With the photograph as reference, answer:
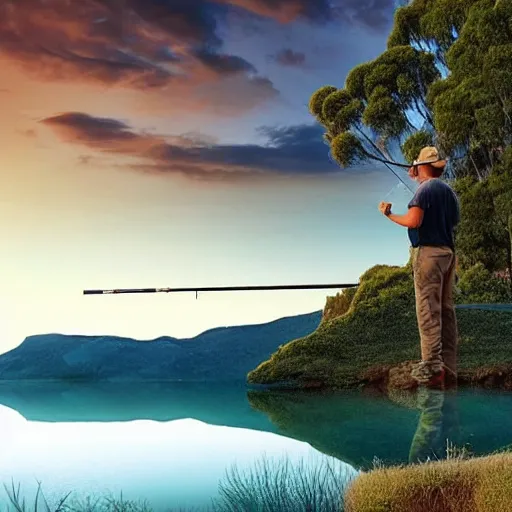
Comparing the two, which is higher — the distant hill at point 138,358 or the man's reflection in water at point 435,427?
the distant hill at point 138,358

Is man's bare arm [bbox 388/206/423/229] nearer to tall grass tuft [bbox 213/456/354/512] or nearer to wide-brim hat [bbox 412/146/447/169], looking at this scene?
wide-brim hat [bbox 412/146/447/169]

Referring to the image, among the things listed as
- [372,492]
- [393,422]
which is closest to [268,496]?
[372,492]

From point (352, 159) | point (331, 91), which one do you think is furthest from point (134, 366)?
point (331, 91)

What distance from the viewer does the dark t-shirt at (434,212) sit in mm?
5543

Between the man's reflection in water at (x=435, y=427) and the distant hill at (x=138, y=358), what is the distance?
925 centimetres

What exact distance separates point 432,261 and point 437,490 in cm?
164

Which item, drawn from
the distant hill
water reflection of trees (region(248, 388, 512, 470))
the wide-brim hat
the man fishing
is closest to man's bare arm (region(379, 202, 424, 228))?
the man fishing

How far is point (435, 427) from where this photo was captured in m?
7.87

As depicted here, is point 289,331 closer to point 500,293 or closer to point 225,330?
point 225,330

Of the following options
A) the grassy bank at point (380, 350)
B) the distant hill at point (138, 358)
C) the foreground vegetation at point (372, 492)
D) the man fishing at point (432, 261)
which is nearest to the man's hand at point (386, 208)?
the man fishing at point (432, 261)

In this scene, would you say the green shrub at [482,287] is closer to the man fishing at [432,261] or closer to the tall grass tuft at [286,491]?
the tall grass tuft at [286,491]

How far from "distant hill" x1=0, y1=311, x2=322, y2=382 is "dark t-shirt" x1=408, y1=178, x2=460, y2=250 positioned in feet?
38.5

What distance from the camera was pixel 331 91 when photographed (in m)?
21.4

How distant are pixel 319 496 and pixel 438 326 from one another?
60.2 inches
